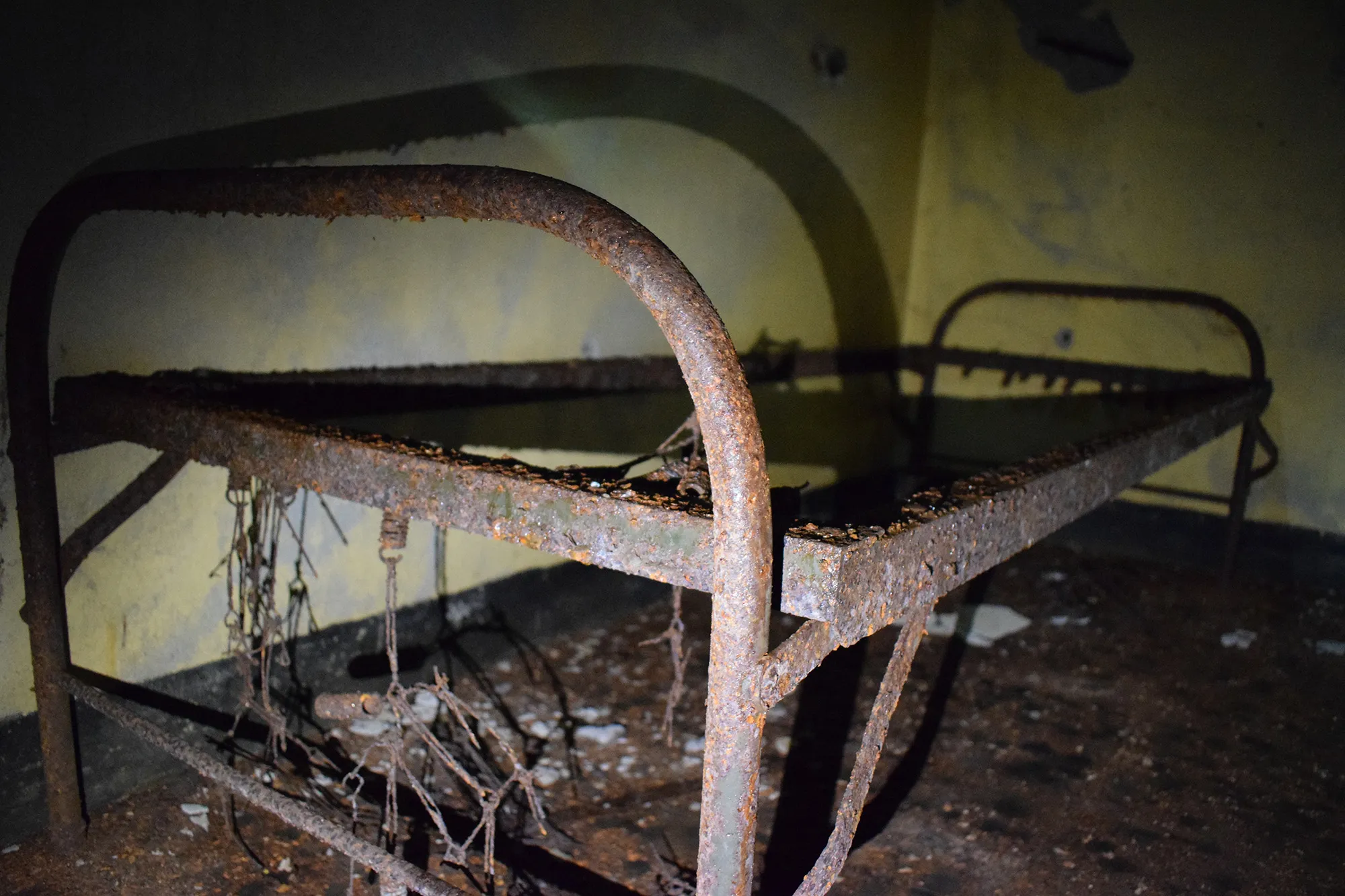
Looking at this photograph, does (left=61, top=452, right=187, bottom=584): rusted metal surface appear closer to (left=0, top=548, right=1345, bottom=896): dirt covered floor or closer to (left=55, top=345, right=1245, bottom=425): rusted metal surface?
(left=55, top=345, right=1245, bottom=425): rusted metal surface

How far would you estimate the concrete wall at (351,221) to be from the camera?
1854 mm

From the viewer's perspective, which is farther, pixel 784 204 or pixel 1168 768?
pixel 784 204

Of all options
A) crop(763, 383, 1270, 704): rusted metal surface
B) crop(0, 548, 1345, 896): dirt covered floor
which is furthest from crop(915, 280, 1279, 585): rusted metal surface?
crop(763, 383, 1270, 704): rusted metal surface

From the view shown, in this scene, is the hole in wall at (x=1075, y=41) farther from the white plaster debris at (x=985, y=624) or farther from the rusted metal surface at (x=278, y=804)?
the rusted metal surface at (x=278, y=804)

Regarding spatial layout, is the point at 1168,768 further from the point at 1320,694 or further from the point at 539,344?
the point at 539,344

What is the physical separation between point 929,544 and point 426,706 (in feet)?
5.33

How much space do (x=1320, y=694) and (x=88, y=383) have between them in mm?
3181

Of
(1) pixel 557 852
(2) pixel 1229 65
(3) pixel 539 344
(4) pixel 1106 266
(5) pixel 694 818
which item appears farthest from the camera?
Result: (4) pixel 1106 266

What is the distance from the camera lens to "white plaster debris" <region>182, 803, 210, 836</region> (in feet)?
6.45

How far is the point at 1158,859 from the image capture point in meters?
1.97

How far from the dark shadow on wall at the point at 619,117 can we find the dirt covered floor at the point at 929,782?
1332 mm

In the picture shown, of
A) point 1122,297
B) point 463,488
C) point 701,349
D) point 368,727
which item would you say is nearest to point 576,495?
point 463,488

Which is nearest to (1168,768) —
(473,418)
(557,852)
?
(557,852)

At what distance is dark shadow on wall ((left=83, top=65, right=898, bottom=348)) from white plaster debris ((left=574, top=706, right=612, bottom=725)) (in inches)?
57.6
